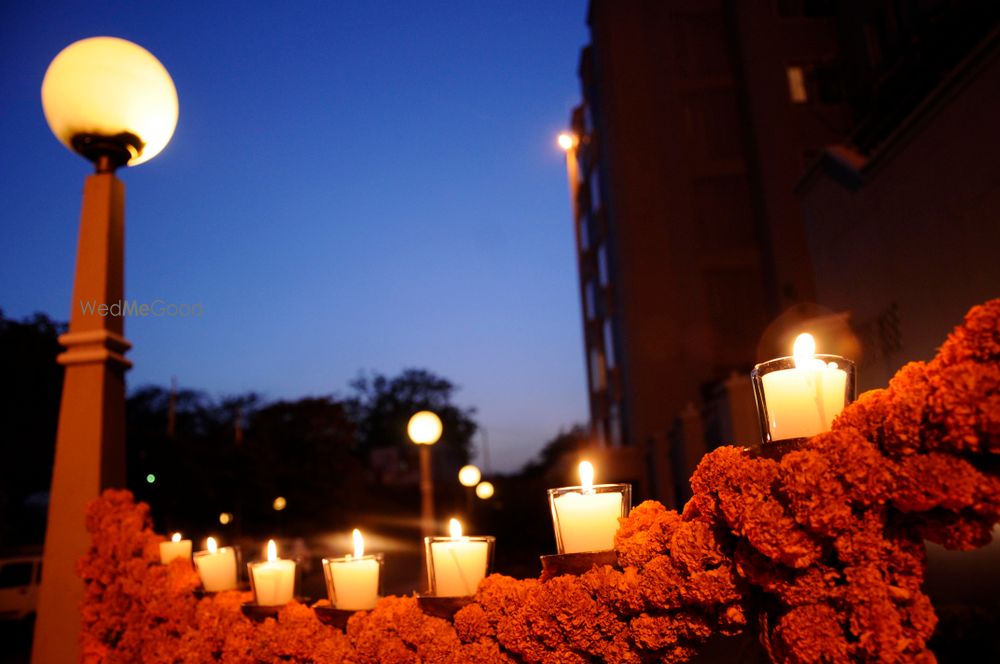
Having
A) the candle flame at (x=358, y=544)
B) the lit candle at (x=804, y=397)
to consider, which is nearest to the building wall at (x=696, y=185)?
the candle flame at (x=358, y=544)

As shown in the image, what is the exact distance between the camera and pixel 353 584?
1828mm

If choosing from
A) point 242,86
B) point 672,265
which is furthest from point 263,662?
point 672,265

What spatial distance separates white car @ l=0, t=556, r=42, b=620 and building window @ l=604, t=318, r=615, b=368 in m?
16.1

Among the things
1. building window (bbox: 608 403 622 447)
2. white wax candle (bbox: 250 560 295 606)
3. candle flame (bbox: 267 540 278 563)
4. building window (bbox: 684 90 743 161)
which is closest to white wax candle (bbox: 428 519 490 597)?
white wax candle (bbox: 250 560 295 606)

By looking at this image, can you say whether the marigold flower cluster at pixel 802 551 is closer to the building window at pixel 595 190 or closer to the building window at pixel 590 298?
the building window at pixel 595 190

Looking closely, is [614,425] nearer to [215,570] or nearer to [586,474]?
[215,570]

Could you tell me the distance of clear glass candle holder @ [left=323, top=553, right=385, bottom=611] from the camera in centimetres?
182

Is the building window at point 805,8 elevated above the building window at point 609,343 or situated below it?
above

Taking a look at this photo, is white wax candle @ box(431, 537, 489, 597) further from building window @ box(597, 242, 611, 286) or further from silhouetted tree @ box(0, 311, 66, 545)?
silhouetted tree @ box(0, 311, 66, 545)

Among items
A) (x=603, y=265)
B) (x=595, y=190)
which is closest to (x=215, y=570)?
(x=603, y=265)

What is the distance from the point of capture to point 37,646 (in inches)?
101

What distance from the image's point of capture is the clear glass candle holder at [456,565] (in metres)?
1.61

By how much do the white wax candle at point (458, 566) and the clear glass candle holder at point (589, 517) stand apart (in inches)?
9.6

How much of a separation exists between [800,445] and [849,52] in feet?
38.5
